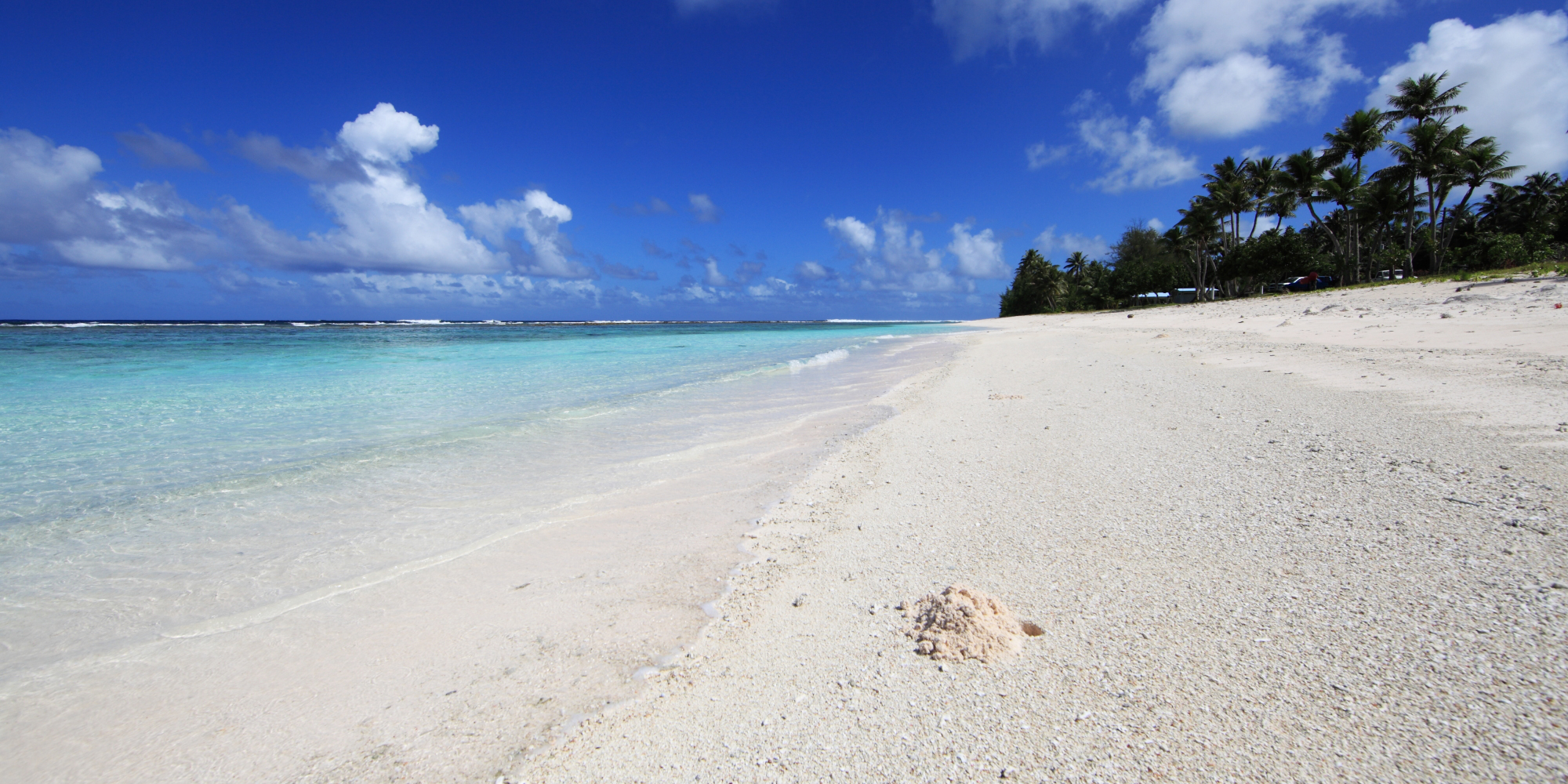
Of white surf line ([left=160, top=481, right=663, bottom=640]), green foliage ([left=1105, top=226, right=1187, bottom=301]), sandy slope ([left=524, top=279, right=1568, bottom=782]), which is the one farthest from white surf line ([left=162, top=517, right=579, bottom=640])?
green foliage ([left=1105, top=226, right=1187, bottom=301])

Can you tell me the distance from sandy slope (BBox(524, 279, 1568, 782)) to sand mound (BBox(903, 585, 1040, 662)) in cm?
7

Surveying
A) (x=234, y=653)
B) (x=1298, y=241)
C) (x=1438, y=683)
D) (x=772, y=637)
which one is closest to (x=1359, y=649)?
(x=1438, y=683)

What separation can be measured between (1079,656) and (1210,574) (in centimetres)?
94

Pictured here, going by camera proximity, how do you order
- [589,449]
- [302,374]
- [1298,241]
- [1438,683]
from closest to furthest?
1. [1438,683]
2. [589,449]
3. [302,374]
4. [1298,241]

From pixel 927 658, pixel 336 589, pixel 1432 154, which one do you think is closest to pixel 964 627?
pixel 927 658

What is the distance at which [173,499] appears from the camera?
185 inches

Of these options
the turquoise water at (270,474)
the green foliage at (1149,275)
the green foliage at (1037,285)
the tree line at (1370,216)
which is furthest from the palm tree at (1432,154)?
the turquoise water at (270,474)

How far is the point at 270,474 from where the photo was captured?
5.38 m

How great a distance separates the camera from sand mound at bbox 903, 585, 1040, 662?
2.11m

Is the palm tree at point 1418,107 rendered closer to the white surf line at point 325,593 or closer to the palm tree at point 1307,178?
the palm tree at point 1307,178

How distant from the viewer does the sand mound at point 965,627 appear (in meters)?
2.11

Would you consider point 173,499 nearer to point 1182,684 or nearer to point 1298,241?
point 1182,684

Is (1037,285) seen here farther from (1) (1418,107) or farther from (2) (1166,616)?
(2) (1166,616)

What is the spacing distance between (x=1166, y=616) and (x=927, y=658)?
950 millimetres
